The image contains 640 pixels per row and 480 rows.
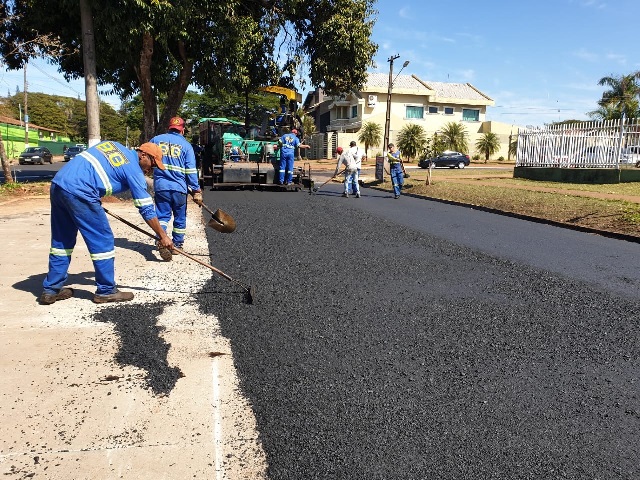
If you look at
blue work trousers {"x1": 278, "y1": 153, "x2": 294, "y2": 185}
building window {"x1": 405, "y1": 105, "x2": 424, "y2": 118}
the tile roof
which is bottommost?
blue work trousers {"x1": 278, "y1": 153, "x2": 294, "y2": 185}

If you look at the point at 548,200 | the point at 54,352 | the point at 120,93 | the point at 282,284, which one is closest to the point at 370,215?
the point at 548,200

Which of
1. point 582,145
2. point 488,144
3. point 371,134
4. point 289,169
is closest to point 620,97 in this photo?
point 488,144

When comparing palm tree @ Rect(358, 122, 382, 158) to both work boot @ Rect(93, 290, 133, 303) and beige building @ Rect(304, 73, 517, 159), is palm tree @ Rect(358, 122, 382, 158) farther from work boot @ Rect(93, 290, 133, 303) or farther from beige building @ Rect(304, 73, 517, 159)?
work boot @ Rect(93, 290, 133, 303)

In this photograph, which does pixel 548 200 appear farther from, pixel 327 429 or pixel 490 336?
pixel 327 429

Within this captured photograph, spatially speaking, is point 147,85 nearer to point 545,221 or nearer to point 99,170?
point 545,221

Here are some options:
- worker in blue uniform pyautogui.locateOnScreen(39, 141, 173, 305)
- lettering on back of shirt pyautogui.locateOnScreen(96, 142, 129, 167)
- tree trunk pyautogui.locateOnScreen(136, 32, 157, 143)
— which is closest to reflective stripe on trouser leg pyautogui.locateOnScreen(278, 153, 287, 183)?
tree trunk pyautogui.locateOnScreen(136, 32, 157, 143)

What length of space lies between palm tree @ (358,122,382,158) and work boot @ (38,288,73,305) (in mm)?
41250

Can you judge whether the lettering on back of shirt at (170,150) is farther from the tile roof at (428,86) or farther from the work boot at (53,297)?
the tile roof at (428,86)

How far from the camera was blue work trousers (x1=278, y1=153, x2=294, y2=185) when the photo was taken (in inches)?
586

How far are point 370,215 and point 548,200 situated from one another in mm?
4621

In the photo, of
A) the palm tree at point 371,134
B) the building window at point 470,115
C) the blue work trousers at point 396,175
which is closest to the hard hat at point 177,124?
the blue work trousers at point 396,175

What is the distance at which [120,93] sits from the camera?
2133cm

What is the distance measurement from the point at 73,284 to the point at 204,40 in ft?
38.9

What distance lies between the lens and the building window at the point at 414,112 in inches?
1924
